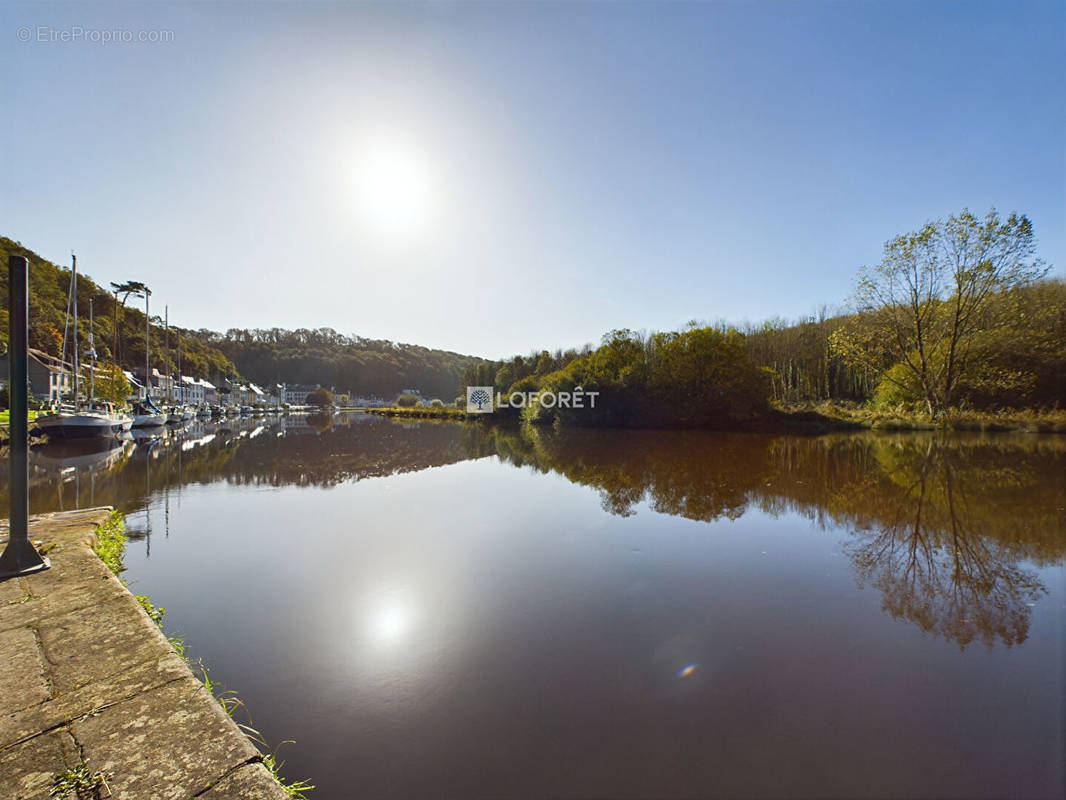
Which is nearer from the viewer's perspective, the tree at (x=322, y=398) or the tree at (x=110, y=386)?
the tree at (x=110, y=386)

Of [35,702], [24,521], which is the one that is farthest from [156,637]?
[24,521]

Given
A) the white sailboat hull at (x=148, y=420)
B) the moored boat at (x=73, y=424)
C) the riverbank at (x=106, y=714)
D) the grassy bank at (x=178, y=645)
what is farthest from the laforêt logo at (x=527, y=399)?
the riverbank at (x=106, y=714)

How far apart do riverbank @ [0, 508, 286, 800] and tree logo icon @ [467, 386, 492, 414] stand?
3988 cm

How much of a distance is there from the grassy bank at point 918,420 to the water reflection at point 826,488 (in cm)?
303

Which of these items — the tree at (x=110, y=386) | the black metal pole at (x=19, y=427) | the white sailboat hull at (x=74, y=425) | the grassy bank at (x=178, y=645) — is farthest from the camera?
Answer: the tree at (x=110, y=386)

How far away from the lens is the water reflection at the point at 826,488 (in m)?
3.58

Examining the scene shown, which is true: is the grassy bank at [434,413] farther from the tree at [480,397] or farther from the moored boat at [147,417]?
the moored boat at [147,417]

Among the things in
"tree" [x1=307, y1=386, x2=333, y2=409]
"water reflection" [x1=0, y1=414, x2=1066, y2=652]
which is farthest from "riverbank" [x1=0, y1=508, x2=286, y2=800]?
"tree" [x1=307, y1=386, x2=333, y2=409]

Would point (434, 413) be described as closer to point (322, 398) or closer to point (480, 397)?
point (480, 397)

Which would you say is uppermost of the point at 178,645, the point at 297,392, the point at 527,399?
the point at 297,392

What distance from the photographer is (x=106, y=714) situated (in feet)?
5.97

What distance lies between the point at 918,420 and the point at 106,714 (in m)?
27.0

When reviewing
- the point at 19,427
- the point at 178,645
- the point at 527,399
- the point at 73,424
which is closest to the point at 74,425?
the point at 73,424

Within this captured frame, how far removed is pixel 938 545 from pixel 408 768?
5399 mm
